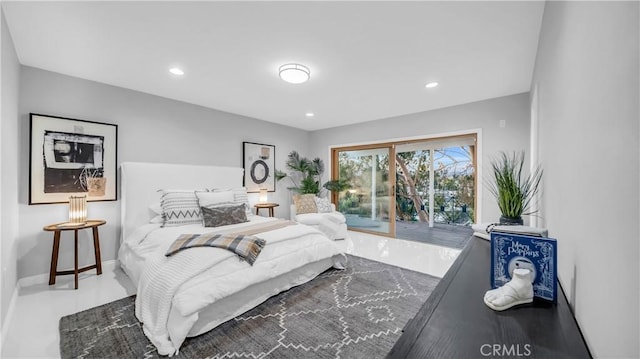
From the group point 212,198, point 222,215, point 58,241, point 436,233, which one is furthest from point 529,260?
point 436,233

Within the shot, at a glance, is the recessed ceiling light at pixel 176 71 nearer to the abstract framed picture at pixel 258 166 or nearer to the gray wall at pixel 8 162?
the gray wall at pixel 8 162

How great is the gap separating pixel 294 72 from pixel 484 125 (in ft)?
9.85

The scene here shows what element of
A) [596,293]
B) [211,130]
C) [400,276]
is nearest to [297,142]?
[211,130]

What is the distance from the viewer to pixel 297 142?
585 centimetres

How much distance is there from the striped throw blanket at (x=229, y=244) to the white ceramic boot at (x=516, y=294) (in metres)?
1.83

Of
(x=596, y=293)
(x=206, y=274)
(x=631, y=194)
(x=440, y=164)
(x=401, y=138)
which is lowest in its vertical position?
(x=206, y=274)

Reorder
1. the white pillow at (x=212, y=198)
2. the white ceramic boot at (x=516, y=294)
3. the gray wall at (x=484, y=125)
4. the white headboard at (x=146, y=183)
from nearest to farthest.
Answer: the white ceramic boot at (x=516, y=294) < the white headboard at (x=146, y=183) < the white pillow at (x=212, y=198) < the gray wall at (x=484, y=125)

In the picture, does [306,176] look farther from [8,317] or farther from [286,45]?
[8,317]

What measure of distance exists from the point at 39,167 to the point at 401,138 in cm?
504

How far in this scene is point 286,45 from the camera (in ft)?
7.51

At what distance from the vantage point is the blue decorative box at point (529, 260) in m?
0.92

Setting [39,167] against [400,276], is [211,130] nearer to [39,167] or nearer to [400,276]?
[39,167]

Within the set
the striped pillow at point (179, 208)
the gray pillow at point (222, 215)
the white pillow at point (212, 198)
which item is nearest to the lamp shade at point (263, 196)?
the white pillow at point (212, 198)

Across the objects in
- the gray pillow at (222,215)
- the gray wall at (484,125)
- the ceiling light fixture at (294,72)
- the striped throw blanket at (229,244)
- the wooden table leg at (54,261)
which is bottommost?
the wooden table leg at (54,261)
